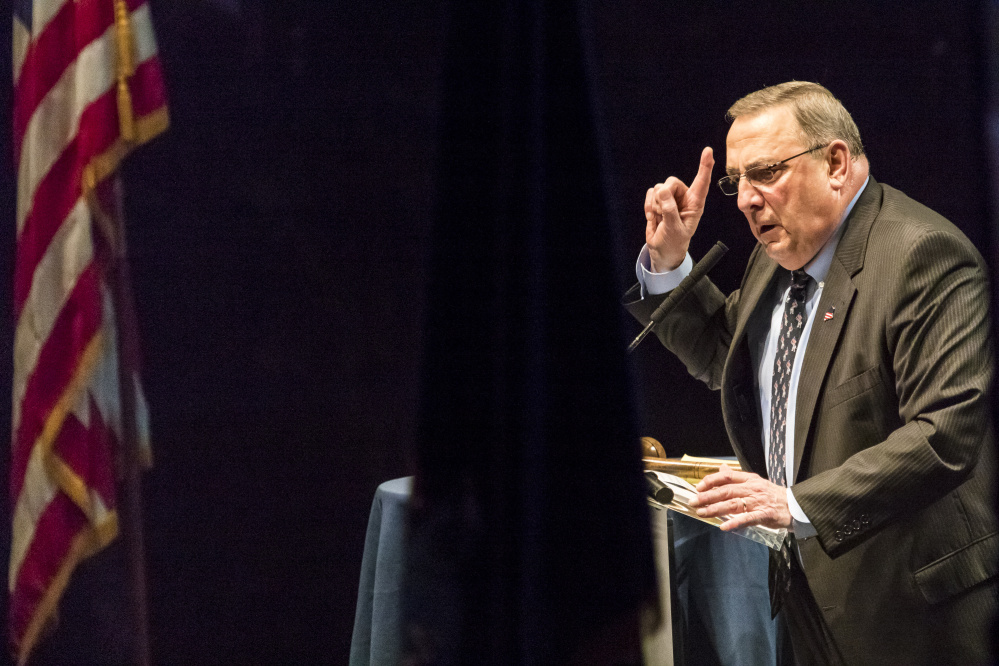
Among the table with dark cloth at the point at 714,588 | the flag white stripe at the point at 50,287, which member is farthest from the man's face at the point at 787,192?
the flag white stripe at the point at 50,287

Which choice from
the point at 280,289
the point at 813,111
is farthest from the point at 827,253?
the point at 280,289

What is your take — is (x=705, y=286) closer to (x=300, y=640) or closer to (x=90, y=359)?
(x=300, y=640)

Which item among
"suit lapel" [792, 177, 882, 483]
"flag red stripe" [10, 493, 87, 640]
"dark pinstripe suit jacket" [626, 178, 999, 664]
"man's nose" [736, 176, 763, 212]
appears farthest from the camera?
"flag red stripe" [10, 493, 87, 640]

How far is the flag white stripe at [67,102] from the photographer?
4.73 feet

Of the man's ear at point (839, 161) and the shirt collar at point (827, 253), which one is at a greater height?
the man's ear at point (839, 161)

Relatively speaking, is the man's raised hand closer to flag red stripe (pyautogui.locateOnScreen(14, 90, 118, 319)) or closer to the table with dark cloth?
the table with dark cloth

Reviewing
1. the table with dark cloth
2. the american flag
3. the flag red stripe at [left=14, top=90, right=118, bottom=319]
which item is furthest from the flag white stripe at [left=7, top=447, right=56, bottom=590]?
the table with dark cloth

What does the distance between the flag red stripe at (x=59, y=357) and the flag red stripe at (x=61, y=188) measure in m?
0.09

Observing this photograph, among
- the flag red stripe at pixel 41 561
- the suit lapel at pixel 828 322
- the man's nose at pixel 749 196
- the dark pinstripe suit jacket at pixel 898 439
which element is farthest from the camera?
the flag red stripe at pixel 41 561

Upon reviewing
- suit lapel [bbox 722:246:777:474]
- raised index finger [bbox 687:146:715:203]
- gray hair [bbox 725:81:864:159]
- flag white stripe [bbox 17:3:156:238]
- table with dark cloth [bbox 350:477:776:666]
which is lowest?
table with dark cloth [bbox 350:477:776:666]

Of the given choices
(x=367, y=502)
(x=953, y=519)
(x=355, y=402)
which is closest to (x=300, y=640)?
(x=367, y=502)

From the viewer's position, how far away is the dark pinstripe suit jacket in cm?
108

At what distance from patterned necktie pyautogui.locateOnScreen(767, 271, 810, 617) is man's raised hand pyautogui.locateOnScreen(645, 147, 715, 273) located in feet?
0.65

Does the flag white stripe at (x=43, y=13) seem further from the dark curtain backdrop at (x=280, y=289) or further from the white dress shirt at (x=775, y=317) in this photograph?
the white dress shirt at (x=775, y=317)
